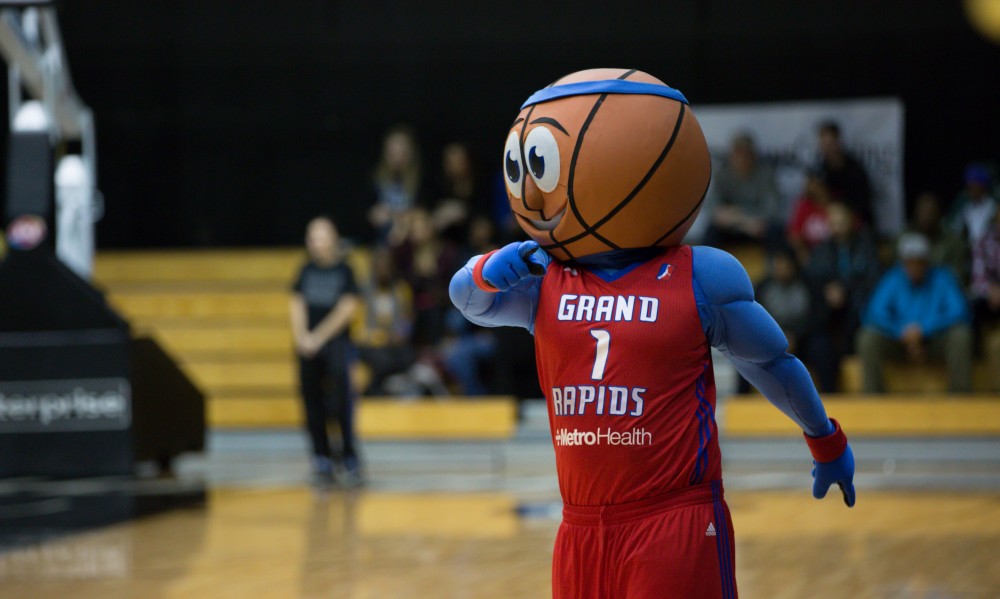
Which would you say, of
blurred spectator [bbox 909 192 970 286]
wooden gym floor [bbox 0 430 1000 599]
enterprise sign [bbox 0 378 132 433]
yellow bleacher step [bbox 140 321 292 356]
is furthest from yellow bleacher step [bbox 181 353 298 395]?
blurred spectator [bbox 909 192 970 286]

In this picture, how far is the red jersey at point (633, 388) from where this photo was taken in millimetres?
2520

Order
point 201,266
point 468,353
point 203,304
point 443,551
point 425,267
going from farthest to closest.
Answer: point 201,266 < point 203,304 < point 425,267 < point 468,353 < point 443,551

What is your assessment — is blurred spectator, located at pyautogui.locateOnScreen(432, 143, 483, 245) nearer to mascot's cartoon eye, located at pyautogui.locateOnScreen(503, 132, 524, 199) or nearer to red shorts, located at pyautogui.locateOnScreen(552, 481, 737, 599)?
mascot's cartoon eye, located at pyautogui.locateOnScreen(503, 132, 524, 199)

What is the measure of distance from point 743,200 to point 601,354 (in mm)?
9482

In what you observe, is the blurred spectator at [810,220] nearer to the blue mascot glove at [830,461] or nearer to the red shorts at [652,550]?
the blue mascot glove at [830,461]

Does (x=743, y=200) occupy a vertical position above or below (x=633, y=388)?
below

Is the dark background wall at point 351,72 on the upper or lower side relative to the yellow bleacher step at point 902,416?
upper

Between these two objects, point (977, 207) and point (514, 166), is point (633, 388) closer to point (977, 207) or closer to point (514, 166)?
point (514, 166)

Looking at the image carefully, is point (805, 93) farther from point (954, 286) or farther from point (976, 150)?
point (954, 286)

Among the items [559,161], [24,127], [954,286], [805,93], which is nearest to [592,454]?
[559,161]

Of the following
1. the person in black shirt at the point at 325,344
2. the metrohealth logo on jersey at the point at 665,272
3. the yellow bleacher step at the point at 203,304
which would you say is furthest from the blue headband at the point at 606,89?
the yellow bleacher step at the point at 203,304

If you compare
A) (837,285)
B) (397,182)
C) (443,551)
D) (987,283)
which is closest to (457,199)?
(397,182)

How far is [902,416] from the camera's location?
951 cm

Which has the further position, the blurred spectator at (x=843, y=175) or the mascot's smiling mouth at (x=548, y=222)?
the blurred spectator at (x=843, y=175)
